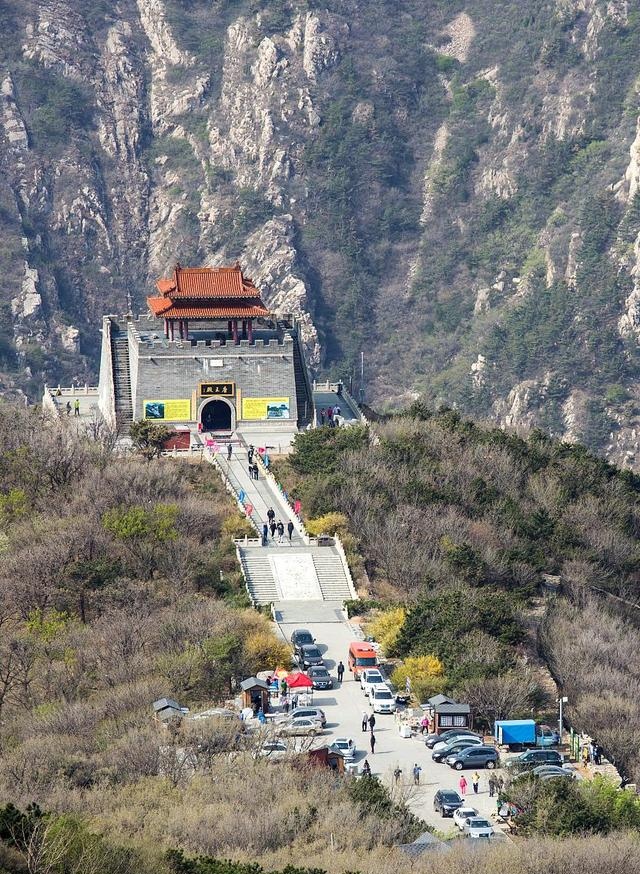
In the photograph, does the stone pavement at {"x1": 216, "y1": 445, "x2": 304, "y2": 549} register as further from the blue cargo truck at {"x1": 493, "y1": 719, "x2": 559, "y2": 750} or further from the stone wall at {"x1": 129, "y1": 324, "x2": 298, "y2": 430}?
the blue cargo truck at {"x1": 493, "y1": 719, "x2": 559, "y2": 750}

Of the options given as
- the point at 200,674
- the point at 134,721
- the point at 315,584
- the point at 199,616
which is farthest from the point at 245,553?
the point at 134,721

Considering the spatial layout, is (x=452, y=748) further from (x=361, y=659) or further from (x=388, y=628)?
(x=388, y=628)

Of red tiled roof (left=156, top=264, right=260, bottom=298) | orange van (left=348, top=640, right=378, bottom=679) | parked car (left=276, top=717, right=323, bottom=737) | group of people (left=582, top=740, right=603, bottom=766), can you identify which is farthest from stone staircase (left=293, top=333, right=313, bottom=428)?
group of people (left=582, top=740, right=603, bottom=766)

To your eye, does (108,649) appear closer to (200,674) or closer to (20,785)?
(200,674)

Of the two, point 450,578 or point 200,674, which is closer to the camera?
point 200,674

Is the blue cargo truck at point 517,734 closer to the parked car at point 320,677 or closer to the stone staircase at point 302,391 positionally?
the parked car at point 320,677

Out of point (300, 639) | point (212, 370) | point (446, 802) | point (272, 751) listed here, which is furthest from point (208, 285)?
point (446, 802)
